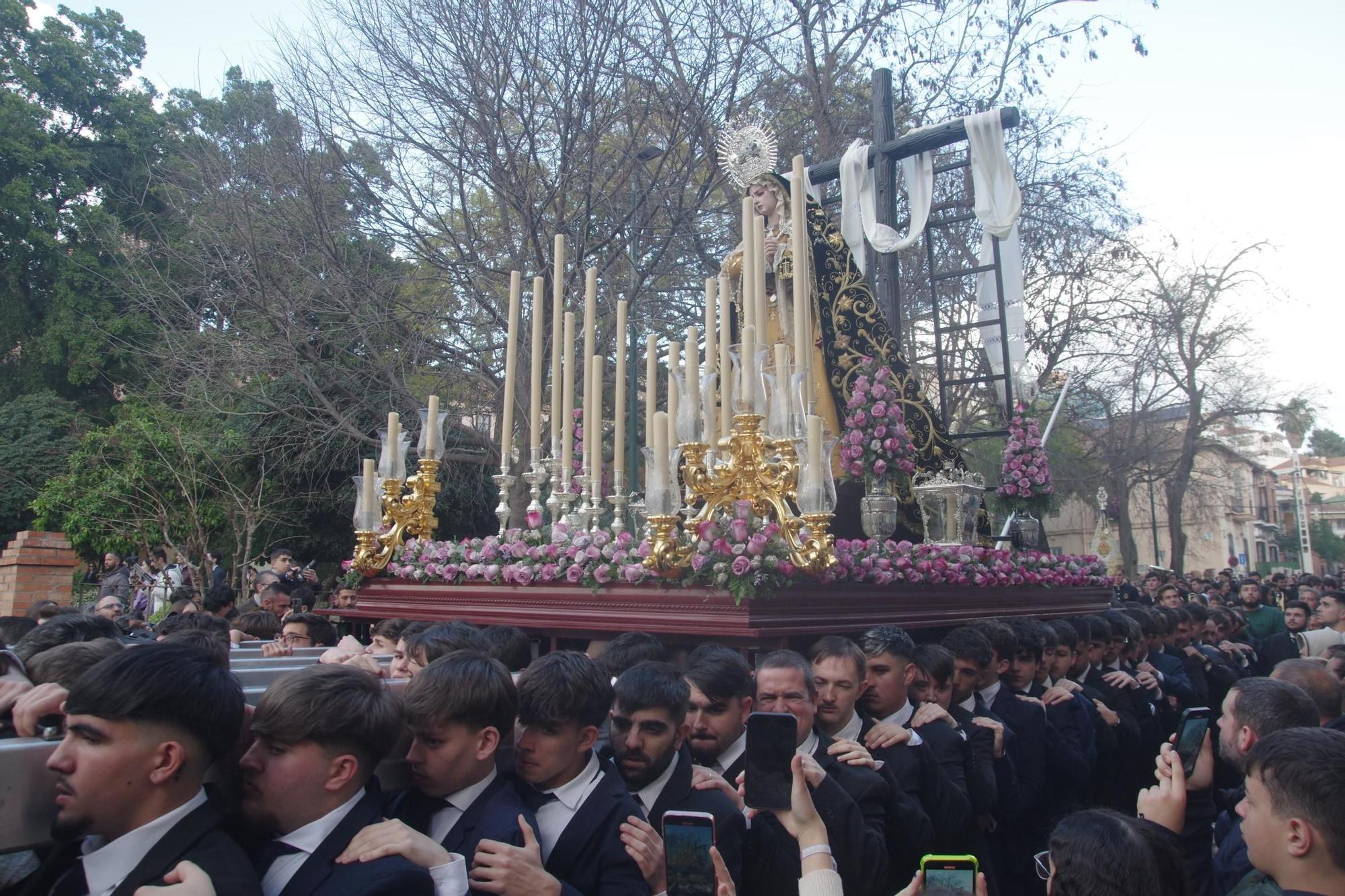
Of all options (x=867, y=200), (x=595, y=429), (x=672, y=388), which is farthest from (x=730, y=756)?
(x=867, y=200)

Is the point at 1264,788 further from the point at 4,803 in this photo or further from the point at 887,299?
the point at 887,299

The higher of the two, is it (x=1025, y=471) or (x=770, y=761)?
(x=1025, y=471)

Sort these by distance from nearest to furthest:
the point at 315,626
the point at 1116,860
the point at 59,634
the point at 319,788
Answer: the point at 1116,860
the point at 319,788
the point at 59,634
the point at 315,626

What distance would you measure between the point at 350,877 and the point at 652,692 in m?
1.04

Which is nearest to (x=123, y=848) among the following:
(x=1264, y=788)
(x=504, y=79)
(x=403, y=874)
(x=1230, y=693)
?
(x=403, y=874)

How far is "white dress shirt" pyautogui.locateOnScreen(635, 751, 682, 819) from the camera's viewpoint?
2.90 meters

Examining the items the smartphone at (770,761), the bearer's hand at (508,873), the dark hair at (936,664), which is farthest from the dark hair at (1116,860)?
the dark hair at (936,664)

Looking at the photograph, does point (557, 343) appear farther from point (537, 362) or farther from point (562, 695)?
point (562, 695)

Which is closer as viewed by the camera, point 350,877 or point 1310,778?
point 350,877

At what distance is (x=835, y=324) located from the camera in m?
8.15

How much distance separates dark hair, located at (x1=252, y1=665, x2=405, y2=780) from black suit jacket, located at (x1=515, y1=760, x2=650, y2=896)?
1.79 ft

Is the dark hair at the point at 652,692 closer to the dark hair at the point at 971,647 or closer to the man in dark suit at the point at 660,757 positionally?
the man in dark suit at the point at 660,757

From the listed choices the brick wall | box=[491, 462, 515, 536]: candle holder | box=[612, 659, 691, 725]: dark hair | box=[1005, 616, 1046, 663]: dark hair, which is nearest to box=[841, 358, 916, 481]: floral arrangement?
box=[1005, 616, 1046, 663]: dark hair

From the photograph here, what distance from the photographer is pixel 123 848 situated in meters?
2.00
